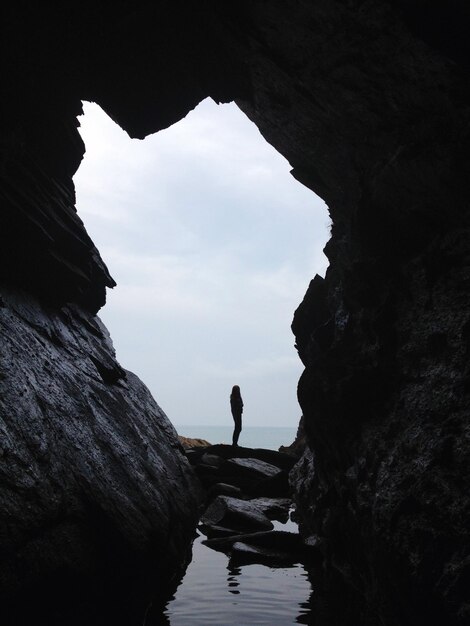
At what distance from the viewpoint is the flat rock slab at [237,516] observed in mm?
15109

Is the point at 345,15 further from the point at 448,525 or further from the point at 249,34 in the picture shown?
the point at 448,525

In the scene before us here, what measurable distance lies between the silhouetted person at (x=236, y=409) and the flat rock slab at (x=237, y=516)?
36.3ft

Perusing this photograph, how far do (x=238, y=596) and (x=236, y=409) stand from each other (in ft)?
61.5

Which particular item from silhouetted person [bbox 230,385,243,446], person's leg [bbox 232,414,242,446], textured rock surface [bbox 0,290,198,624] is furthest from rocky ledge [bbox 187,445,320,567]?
textured rock surface [bbox 0,290,198,624]

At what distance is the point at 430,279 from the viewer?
830 centimetres

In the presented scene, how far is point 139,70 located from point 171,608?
1312 cm

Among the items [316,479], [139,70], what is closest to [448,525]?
[316,479]

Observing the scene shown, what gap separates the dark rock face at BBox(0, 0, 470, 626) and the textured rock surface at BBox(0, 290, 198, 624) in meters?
0.79

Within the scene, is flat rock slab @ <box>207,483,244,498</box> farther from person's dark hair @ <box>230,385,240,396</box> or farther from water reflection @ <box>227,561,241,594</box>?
person's dark hair @ <box>230,385,240,396</box>

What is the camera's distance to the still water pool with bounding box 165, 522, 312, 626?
823 cm

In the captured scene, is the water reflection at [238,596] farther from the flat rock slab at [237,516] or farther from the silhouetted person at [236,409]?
the silhouetted person at [236,409]

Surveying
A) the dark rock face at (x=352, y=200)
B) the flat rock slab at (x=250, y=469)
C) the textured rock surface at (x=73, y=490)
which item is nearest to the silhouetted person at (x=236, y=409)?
the flat rock slab at (x=250, y=469)

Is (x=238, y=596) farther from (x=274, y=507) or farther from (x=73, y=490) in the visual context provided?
(x=274, y=507)

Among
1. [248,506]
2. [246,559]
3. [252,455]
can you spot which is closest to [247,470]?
[252,455]
